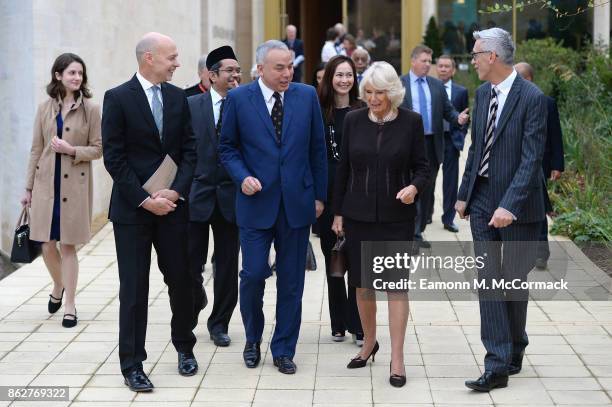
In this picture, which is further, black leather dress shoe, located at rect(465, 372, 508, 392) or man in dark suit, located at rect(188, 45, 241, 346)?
man in dark suit, located at rect(188, 45, 241, 346)

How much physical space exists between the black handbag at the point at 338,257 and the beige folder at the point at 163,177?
3.59 ft

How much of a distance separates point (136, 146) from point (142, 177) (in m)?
0.18

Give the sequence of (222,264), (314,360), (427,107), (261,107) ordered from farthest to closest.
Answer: (427,107) → (222,264) → (314,360) → (261,107)

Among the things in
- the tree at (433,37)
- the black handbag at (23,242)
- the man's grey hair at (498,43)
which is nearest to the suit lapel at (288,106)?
the man's grey hair at (498,43)

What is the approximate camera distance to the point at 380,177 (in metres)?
6.52

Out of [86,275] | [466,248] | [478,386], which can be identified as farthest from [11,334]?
[466,248]

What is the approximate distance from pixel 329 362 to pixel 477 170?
5.20ft

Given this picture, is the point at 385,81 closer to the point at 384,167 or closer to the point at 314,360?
the point at 384,167

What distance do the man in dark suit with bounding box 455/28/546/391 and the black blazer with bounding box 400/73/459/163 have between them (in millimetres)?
4704

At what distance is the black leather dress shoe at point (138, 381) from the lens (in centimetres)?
641

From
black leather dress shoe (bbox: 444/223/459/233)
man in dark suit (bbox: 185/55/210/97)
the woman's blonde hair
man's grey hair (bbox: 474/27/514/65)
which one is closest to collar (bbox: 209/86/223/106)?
man in dark suit (bbox: 185/55/210/97)

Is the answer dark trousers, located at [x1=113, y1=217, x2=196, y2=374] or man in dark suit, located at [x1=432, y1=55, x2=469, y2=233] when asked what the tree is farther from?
dark trousers, located at [x1=113, y1=217, x2=196, y2=374]

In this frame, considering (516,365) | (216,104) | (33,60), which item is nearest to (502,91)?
(516,365)

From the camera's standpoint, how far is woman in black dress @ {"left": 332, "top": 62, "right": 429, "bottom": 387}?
21.3 feet
